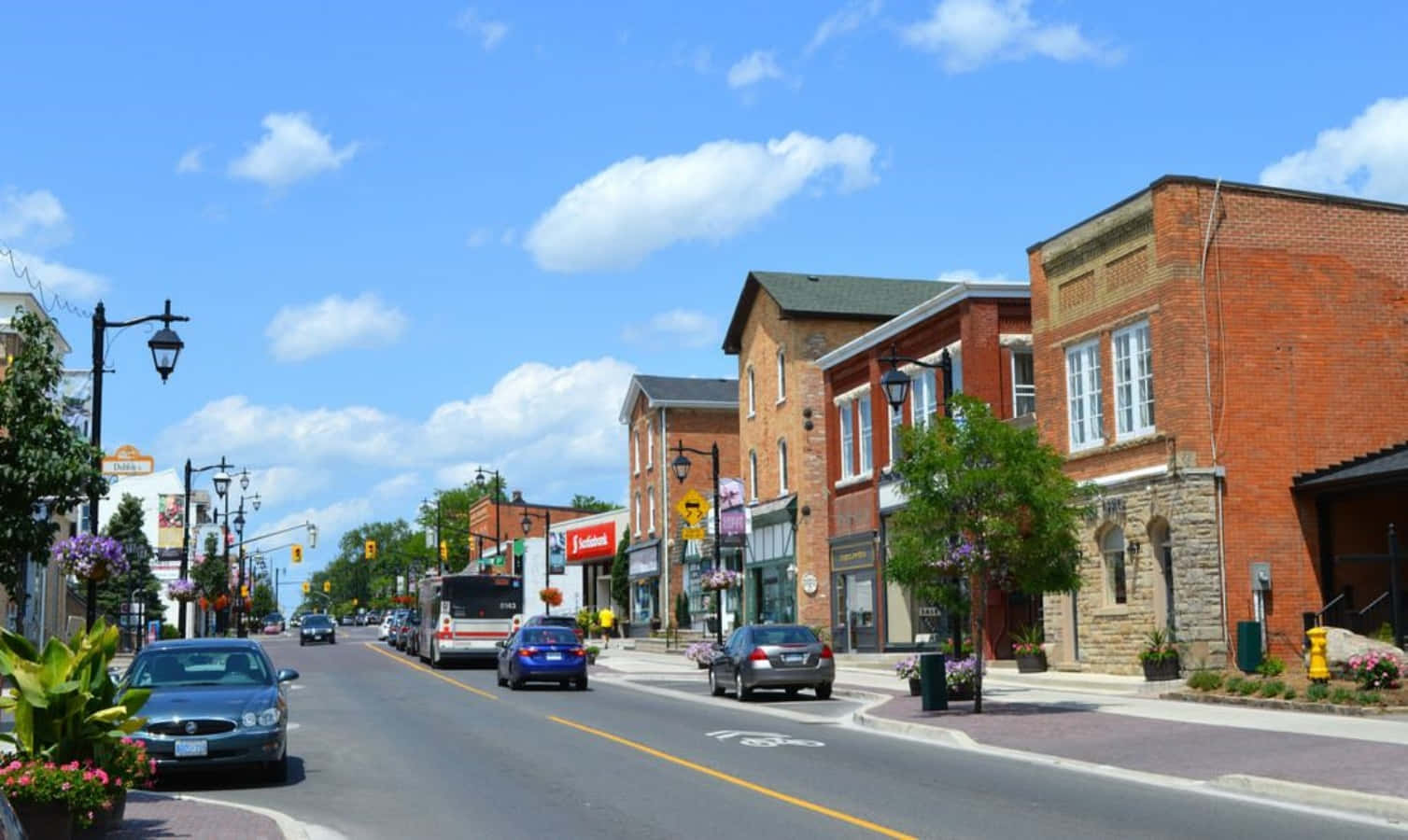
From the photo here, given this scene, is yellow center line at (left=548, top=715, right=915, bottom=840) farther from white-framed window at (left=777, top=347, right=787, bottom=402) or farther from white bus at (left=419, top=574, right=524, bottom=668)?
white-framed window at (left=777, top=347, right=787, bottom=402)

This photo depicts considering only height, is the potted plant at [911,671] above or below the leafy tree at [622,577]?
below

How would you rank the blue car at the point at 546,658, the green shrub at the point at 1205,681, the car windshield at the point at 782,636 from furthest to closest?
1. the blue car at the point at 546,658
2. the car windshield at the point at 782,636
3. the green shrub at the point at 1205,681

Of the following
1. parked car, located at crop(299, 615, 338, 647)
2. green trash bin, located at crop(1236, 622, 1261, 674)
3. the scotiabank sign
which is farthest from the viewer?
the scotiabank sign

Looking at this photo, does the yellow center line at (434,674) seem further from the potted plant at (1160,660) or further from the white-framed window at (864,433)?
the white-framed window at (864,433)

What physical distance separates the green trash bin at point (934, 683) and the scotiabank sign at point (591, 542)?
56.2 m

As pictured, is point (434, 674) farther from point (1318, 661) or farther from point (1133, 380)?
point (1318, 661)

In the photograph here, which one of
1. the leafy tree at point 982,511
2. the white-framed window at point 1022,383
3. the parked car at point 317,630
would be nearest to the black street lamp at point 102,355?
the leafy tree at point 982,511

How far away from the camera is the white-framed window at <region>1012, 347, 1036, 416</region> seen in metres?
37.8

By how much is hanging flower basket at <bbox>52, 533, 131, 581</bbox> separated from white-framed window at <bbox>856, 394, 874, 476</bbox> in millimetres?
27142

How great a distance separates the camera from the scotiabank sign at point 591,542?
8048cm

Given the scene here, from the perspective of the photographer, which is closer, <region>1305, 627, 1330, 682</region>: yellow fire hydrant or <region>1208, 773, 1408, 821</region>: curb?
<region>1208, 773, 1408, 821</region>: curb

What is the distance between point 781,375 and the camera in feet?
168

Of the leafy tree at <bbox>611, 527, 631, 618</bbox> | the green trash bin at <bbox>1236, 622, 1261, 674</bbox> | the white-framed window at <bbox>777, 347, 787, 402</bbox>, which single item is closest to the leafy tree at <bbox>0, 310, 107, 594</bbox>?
the green trash bin at <bbox>1236, 622, 1261, 674</bbox>

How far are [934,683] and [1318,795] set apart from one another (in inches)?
428
